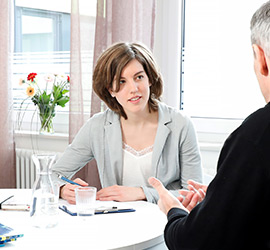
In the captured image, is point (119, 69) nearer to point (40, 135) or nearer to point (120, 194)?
point (120, 194)

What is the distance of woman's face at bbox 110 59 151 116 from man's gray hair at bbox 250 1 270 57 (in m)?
1.14

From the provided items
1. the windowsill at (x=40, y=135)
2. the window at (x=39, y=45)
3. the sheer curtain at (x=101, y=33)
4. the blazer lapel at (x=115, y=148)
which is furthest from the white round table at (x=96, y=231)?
the window at (x=39, y=45)

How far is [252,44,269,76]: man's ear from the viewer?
108cm

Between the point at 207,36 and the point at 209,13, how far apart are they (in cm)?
14

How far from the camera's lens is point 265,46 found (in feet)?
3.49

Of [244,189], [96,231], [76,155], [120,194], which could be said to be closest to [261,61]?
[244,189]

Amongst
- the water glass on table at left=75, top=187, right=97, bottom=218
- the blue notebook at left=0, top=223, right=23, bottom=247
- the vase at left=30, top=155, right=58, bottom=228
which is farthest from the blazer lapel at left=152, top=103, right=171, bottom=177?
the blue notebook at left=0, top=223, right=23, bottom=247

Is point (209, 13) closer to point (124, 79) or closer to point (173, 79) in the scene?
point (173, 79)

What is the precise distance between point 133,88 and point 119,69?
→ 0.11 metres

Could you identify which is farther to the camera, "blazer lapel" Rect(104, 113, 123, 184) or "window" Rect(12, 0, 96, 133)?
"window" Rect(12, 0, 96, 133)

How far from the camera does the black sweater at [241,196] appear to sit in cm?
100

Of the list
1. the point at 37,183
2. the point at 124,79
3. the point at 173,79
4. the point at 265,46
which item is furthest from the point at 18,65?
the point at 265,46

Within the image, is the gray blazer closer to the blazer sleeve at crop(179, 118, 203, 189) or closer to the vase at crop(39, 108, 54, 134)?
the blazer sleeve at crop(179, 118, 203, 189)

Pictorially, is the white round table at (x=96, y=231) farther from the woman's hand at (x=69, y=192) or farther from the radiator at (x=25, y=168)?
the radiator at (x=25, y=168)
